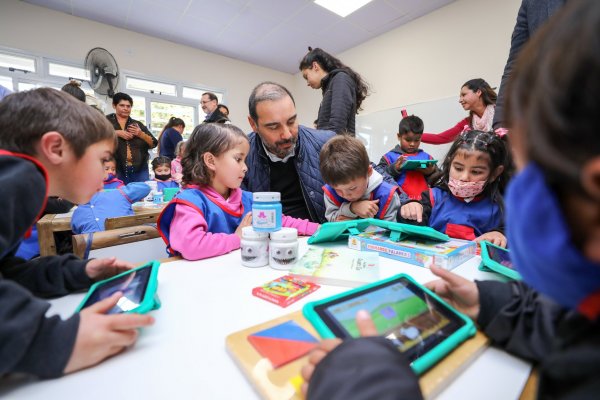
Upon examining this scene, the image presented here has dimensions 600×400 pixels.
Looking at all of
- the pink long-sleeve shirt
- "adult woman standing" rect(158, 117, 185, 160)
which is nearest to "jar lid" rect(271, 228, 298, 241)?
the pink long-sleeve shirt

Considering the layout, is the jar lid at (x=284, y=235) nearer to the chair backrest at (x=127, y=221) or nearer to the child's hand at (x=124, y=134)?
the chair backrest at (x=127, y=221)

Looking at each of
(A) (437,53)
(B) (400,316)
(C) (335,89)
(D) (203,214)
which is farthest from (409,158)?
(A) (437,53)

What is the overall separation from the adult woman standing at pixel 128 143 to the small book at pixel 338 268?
2.95 m

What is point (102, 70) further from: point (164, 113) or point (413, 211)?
point (413, 211)

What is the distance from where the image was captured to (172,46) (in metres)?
4.58

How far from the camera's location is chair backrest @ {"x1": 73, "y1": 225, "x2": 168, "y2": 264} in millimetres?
802

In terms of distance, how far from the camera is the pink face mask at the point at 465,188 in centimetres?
107

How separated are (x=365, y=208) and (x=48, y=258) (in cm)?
102

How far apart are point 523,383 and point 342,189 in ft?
3.02

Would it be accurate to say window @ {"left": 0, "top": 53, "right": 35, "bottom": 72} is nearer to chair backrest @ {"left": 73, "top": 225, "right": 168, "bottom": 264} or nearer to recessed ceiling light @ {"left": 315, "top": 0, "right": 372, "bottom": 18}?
recessed ceiling light @ {"left": 315, "top": 0, "right": 372, "bottom": 18}

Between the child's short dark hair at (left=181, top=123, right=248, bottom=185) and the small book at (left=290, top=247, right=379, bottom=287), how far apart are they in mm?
549

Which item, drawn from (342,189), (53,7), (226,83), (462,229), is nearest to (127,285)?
(342,189)

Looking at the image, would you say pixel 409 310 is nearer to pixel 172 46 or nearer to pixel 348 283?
pixel 348 283

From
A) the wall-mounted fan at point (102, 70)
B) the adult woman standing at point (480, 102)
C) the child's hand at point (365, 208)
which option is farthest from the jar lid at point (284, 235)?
the wall-mounted fan at point (102, 70)
